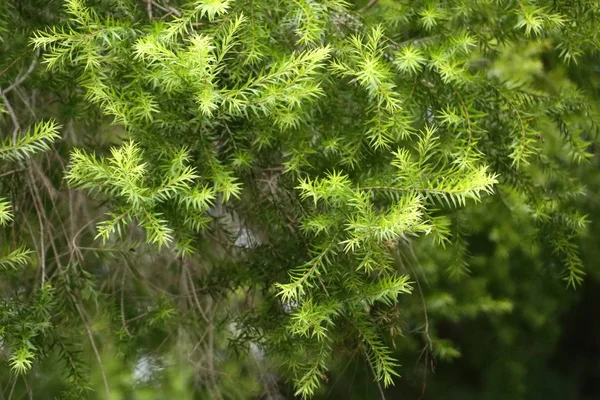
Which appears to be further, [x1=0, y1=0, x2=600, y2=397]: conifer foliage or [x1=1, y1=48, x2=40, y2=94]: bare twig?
[x1=1, y1=48, x2=40, y2=94]: bare twig

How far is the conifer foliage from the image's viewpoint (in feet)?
4.76

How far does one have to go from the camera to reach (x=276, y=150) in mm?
1845

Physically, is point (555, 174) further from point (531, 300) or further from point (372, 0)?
point (531, 300)

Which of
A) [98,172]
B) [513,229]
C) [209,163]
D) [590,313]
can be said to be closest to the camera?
[98,172]

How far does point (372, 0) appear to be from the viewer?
6.46 ft

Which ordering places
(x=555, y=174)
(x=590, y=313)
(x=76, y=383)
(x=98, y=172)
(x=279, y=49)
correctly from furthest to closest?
(x=590, y=313), (x=555, y=174), (x=76, y=383), (x=279, y=49), (x=98, y=172)

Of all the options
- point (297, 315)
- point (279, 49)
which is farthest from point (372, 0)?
point (297, 315)

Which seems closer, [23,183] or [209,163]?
[209,163]

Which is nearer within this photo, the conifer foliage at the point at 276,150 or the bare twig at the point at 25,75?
the conifer foliage at the point at 276,150

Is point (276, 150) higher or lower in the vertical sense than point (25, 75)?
lower

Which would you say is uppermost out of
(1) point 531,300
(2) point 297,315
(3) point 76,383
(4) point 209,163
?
(4) point 209,163

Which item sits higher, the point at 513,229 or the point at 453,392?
the point at 513,229

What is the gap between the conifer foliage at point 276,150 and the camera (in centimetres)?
145

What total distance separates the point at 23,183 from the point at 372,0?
100 cm
